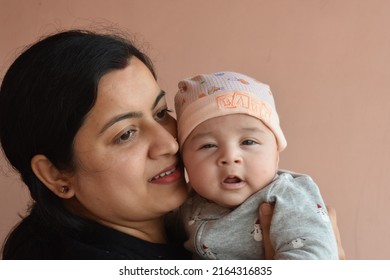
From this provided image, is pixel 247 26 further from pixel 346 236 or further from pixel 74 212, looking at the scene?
pixel 74 212

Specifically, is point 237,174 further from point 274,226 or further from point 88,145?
point 88,145

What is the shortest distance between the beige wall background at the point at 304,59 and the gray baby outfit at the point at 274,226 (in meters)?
0.97

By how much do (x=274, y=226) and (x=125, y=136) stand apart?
1.47ft

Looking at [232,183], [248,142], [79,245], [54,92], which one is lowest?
[79,245]

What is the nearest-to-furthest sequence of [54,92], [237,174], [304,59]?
[54,92] → [237,174] → [304,59]

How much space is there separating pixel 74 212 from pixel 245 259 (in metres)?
0.51

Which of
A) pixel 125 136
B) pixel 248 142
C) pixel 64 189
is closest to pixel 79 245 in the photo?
pixel 64 189

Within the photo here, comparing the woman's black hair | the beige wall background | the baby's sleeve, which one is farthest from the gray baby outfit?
the beige wall background

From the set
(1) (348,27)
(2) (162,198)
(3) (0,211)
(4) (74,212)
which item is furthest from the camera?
(3) (0,211)

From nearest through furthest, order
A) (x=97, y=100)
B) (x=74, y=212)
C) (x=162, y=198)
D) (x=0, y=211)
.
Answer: (x=97, y=100) < (x=162, y=198) < (x=74, y=212) < (x=0, y=211)

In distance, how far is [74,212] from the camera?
1.51 metres

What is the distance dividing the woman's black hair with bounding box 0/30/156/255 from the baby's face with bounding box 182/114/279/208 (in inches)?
12.2

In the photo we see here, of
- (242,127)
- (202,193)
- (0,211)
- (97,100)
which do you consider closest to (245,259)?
(202,193)

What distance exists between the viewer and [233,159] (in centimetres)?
137
